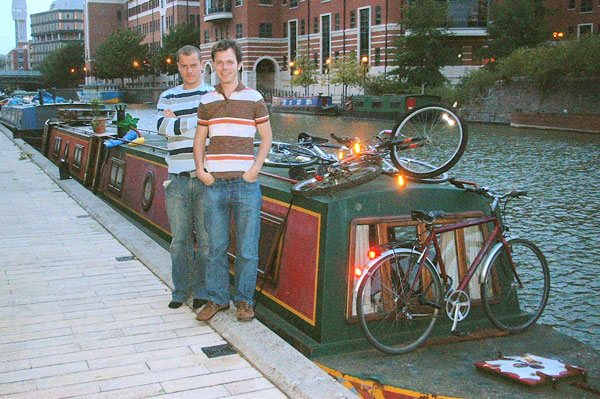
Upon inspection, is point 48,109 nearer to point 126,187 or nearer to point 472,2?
point 126,187

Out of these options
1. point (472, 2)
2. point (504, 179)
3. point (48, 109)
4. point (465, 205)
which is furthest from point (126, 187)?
point (472, 2)

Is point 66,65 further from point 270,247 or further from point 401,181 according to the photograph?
point 401,181

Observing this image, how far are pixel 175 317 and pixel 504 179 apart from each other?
12730 mm

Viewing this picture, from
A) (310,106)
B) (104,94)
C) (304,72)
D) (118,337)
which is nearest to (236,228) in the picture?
(118,337)

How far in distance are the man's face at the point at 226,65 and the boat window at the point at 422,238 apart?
1.46 metres

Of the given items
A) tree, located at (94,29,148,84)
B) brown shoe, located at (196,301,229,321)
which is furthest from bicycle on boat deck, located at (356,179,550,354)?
tree, located at (94,29,148,84)

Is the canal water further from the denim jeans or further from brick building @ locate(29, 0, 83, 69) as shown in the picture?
brick building @ locate(29, 0, 83, 69)

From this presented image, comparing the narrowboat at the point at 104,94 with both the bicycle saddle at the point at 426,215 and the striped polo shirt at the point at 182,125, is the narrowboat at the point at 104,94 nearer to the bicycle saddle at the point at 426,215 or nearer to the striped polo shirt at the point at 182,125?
the striped polo shirt at the point at 182,125

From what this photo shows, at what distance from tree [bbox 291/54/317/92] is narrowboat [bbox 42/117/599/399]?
201ft

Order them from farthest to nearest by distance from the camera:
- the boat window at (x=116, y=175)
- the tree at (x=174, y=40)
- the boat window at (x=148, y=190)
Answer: the tree at (x=174, y=40) < the boat window at (x=116, y=175) < the boat window at (x=148, y=190)

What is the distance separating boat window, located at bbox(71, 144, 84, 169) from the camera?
14.0 meters

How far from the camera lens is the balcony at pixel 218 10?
3071 inches

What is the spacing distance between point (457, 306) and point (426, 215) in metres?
0.83

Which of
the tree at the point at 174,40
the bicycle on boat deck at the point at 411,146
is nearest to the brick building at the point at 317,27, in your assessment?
the tree at the point at 174,40
